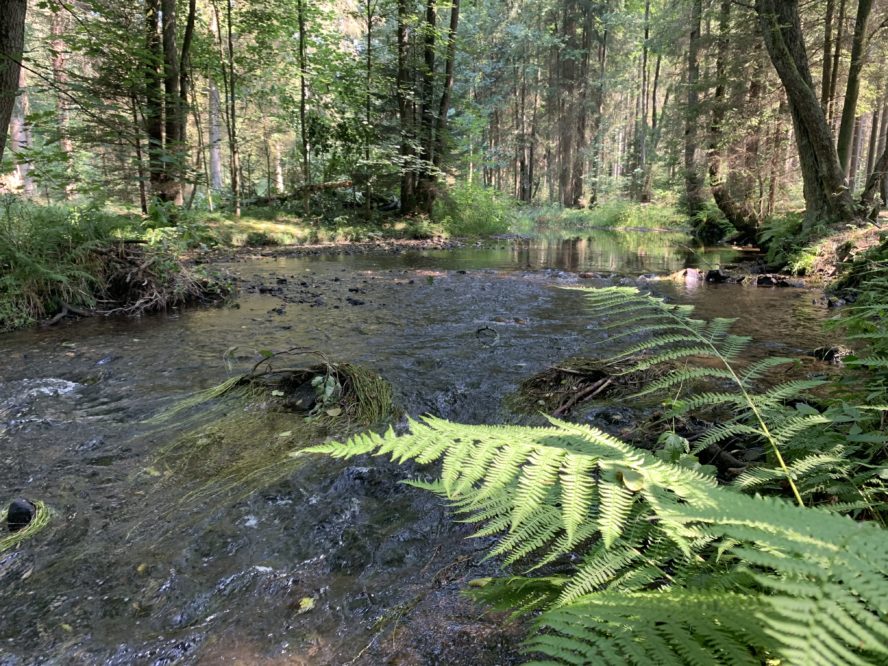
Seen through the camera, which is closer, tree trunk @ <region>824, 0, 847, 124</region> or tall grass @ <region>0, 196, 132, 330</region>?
tall grass @ <region>0, 196, 132, 330</region>

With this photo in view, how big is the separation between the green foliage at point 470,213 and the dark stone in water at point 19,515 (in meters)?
18.4

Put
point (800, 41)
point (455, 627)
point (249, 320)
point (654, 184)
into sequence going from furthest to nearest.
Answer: point (654, 184), point (800, 41), point (249, 320), point (455, 627)

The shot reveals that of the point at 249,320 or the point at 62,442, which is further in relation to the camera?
the point at 249,320

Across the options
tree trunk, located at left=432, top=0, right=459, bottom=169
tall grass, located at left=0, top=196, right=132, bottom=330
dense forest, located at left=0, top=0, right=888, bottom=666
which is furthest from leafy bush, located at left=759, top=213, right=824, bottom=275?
tall grass, located at left=0, top=196, right=132, bottom=330

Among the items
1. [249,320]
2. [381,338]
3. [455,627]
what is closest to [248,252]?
[249,320]

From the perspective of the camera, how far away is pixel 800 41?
10.5 m

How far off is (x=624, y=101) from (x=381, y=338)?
4814 centimetres

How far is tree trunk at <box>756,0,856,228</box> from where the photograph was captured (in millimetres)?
10289

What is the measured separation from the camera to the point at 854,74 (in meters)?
12.0

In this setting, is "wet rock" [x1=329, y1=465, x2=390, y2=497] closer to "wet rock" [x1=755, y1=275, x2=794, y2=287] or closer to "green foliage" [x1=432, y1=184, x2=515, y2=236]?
"wet rock" [x1=755, y1=275, x2=794, y2=287]

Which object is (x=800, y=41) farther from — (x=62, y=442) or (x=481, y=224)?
(x=62, y=442)

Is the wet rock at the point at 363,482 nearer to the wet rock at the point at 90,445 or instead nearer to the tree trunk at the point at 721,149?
the wet rock at the point at 90,445

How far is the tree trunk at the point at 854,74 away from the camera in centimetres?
1145

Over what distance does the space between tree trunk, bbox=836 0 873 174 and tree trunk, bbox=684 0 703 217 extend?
4.73 m
